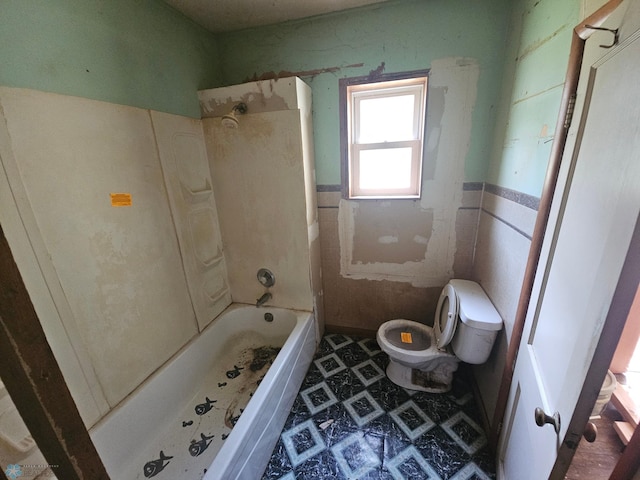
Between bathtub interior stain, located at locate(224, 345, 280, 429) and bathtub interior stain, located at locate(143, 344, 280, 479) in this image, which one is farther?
bathtub interior stain, located at locate(224, 345, 280, 429)

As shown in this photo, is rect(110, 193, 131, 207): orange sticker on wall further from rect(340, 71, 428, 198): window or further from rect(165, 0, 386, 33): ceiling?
rect(340, 71, 428, 198): window

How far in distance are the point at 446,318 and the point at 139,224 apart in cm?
197

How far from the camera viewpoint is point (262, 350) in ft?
6.66

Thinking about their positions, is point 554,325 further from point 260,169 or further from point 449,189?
point 260,169

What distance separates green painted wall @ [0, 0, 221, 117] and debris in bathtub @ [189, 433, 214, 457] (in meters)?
1.81

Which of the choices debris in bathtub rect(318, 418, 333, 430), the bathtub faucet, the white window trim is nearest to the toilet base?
debris in bathtub rect(318, 418, 333, 430)

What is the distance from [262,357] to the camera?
6.44 ft

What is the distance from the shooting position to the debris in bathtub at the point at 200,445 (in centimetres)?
135

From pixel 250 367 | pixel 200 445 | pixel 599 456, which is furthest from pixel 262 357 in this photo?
pixel 599 456

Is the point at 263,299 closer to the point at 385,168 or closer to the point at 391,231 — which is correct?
the point at 391,231

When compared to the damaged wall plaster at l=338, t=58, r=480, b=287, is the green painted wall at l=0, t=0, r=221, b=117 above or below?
above

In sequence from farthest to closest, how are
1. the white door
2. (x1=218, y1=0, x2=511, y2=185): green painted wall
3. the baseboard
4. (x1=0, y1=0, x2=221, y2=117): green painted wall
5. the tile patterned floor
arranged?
the baseboard, (x1=218, y1=0, x2=511, y2=185): green painted wall, the tile patterned floor, (x1=0, y1=0, x2=221, y2=117): green painted wall, the white door

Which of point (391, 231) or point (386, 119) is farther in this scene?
point (391, 231)

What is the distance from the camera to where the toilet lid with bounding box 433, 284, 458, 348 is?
1.54 metres
